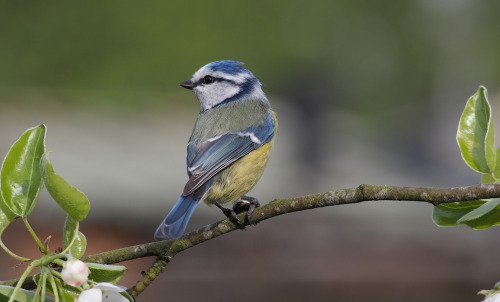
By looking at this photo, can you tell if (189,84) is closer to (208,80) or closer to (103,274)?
(208,80)

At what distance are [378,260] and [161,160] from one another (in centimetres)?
275

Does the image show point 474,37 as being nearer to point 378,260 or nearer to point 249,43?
point 249,43

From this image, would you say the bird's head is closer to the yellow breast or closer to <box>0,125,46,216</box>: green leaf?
the yellow breast

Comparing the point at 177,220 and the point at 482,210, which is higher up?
the point at 482,210

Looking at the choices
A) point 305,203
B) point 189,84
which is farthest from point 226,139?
Answer: point 305,203

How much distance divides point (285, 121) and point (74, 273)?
729 centimetres

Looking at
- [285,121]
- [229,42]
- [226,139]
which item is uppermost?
[226,139]

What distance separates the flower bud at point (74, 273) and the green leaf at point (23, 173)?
0.40 feet

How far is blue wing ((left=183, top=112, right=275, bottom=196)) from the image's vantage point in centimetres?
155

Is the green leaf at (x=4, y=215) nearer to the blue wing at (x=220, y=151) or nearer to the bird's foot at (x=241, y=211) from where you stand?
the bird's foot at (x=241, y=211)

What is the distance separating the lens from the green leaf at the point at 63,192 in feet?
2.55

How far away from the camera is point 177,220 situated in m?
1.31

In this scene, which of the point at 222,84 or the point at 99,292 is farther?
the point at 222,84

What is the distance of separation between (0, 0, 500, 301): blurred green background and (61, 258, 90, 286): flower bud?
2699 millimetres
